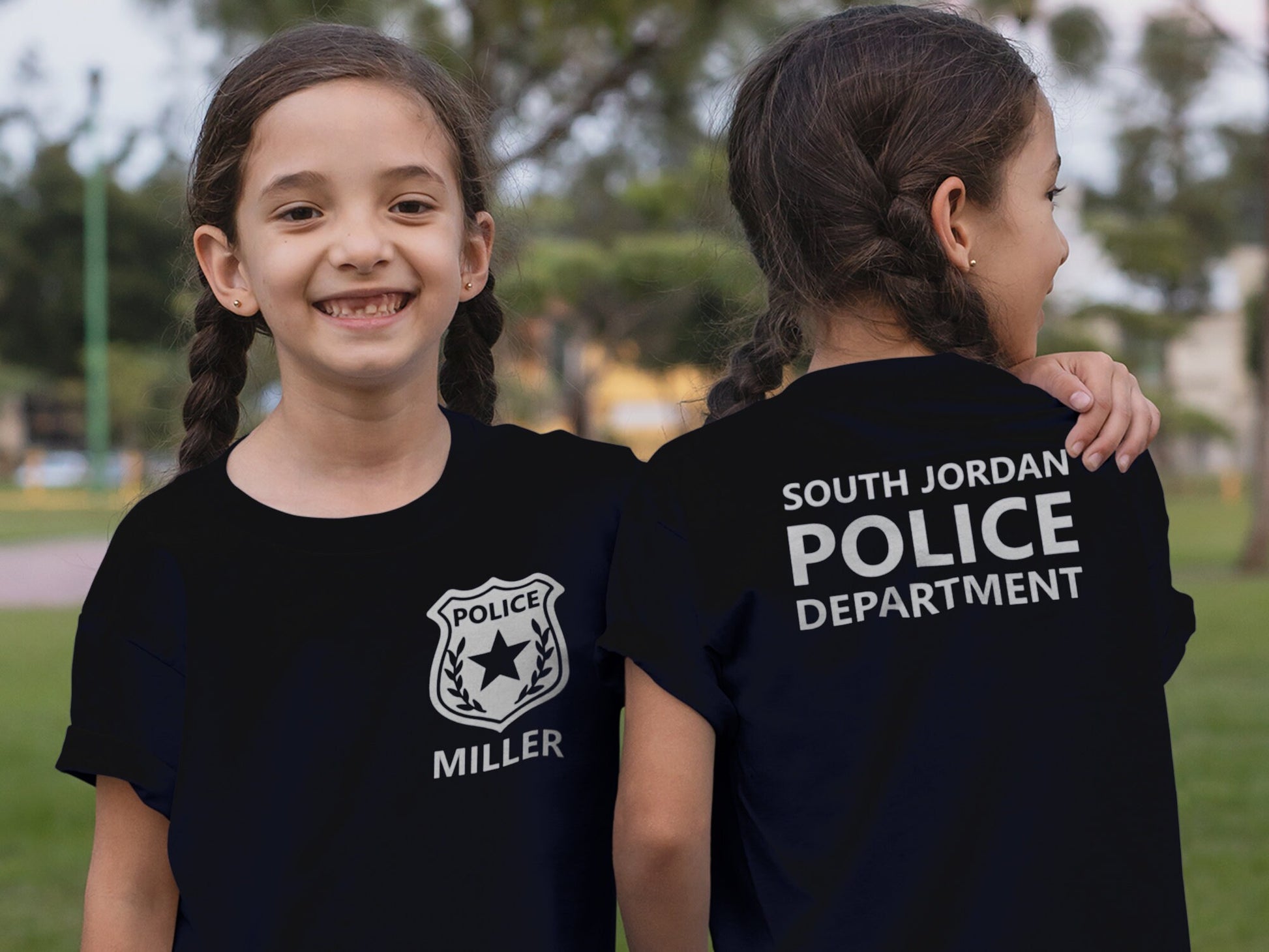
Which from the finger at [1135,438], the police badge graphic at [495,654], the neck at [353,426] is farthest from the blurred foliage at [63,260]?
the finger at [1135,438]

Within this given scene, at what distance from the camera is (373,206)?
63.8 inches

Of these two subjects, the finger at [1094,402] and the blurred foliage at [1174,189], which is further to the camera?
the blurred foliage at [1174,189]

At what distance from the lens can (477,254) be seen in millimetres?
1809

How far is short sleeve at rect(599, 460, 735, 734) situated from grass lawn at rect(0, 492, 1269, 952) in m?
1.46

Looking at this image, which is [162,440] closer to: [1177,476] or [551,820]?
[551,820]

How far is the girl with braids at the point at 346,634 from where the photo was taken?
5.13 ft

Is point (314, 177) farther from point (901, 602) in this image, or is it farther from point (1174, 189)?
point (1174, 189)

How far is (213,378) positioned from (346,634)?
0.50m

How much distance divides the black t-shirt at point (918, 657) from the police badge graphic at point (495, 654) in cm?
17

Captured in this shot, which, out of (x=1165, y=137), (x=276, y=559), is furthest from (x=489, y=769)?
(x=1165, y=137)

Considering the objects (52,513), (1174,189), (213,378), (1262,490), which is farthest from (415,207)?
(1174,189)

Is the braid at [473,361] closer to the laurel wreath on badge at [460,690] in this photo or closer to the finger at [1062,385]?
the laurel wreath on badge at [460,690]

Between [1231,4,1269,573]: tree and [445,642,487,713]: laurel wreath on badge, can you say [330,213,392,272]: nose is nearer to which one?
[445,642,487,713]: laurel wreath on badge

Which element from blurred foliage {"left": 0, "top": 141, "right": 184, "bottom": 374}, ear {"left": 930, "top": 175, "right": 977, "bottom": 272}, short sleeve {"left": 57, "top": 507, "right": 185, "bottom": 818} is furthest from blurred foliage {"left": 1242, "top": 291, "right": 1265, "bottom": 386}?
short sleeve {"left": 57, "top": 507, "right": 185, "bottom": 818}
